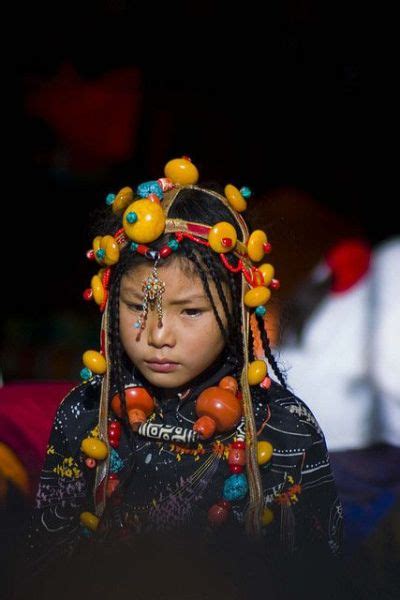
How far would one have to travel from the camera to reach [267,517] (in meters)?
1.60

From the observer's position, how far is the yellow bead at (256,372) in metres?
1.66

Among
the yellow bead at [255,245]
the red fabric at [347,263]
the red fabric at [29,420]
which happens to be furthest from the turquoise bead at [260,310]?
the red fabric at [347,263]

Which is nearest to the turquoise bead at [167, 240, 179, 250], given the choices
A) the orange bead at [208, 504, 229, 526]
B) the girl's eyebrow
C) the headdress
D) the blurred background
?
the headdress

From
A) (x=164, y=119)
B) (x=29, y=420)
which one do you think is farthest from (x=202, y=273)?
(x=164, y=119)

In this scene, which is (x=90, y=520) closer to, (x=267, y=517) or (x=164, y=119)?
(x=267, y=517)

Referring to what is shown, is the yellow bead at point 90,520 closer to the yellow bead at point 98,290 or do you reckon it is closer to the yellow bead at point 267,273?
the yellow bead at point 98,290

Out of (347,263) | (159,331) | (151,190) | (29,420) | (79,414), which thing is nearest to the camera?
(159,331)

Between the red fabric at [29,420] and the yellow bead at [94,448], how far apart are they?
0.71 metres

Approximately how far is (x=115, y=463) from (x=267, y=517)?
36cm

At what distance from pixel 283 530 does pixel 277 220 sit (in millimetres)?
803

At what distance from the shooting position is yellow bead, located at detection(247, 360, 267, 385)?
1.66 metres

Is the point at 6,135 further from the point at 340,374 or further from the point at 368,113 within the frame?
the point at 340,374

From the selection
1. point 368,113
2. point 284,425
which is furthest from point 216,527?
point 368,113

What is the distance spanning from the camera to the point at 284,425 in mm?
1679
